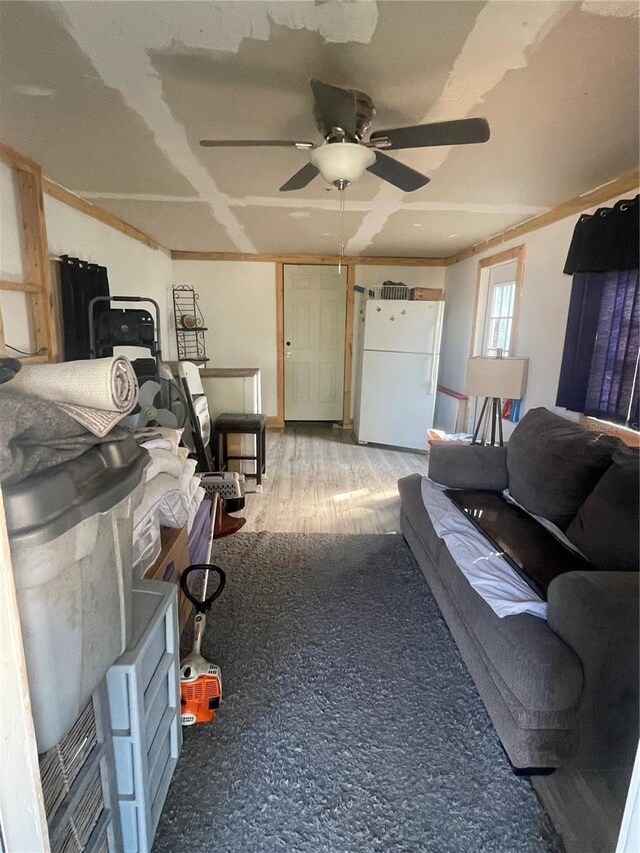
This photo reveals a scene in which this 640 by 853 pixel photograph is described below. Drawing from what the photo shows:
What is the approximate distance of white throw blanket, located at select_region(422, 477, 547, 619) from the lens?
146 centimetres

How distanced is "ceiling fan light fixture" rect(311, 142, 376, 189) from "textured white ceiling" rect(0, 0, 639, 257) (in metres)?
0.19

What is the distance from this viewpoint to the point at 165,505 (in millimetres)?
1851

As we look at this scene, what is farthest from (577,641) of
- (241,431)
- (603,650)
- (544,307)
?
(241,431)

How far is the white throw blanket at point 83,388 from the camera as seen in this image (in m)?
0.84

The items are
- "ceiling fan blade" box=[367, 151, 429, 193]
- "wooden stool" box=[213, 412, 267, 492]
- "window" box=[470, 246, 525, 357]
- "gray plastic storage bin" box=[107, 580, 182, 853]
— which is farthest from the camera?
"window" box=[470, 246, 525, 357]

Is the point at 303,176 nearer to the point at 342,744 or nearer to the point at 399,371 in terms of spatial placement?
the point at 342,744

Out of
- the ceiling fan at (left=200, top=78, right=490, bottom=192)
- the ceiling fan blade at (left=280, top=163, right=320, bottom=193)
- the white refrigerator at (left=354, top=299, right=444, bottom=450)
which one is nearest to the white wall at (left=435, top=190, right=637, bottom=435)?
the white refrigerator at (left=354, top=299, right=444, bottom=450)

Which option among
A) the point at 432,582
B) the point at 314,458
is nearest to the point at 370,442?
the point at 314,458

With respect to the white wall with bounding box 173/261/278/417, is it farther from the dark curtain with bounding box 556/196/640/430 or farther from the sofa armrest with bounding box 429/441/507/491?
the dark curtain with bounding box 556/196/640/430

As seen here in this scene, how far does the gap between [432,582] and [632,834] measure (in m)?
1.55

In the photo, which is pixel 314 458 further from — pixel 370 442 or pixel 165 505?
pixel 165 505

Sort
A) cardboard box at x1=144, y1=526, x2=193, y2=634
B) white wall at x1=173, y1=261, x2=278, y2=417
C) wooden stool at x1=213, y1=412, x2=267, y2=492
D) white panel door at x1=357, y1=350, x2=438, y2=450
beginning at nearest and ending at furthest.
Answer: cardboard box at x1=144, y1=526, x2=193, y2=634
wooden stool at x1=213, y1=412, x2=267, y2=492
white panel door at x1=357, y1=350, x2=438, y2=450
white wall at x1=173, y1=261, x2=278, y2=417

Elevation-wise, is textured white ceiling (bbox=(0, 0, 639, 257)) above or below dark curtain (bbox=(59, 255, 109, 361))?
above

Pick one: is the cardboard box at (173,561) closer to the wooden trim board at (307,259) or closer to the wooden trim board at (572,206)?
the wooden trim board at (572,206)
